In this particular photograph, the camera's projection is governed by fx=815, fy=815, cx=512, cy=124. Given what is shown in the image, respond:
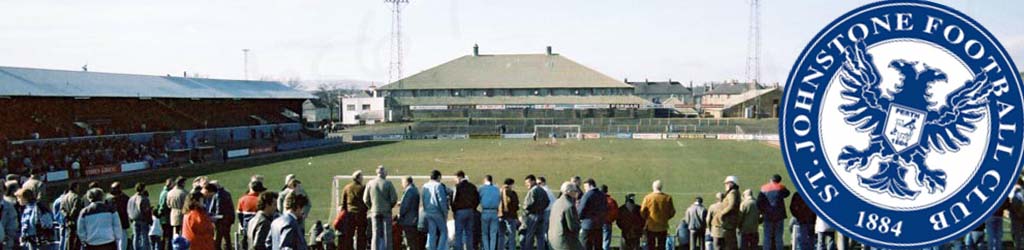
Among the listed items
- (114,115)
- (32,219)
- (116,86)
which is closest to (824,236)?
(32,219)

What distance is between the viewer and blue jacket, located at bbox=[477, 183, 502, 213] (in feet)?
39.1

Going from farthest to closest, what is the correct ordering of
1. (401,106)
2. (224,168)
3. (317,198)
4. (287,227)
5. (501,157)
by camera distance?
(401,106) < (501,157) < (224,168) < (317,198) < (287,227)

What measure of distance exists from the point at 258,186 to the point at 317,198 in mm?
14055

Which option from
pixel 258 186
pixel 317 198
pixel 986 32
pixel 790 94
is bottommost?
pixel 317 198

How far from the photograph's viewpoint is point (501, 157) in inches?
1783

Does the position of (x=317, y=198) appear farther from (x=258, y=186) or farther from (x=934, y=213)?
(x=934, y=213)

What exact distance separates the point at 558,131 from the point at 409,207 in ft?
211

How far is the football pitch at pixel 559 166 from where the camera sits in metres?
28.6

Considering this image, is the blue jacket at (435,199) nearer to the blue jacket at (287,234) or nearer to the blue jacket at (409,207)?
the blue jacket at (409,207)

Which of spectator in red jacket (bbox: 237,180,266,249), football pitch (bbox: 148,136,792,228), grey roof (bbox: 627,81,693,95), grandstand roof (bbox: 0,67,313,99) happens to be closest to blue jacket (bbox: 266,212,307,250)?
spectator in red jacket (bbox: 237,180,266,249)

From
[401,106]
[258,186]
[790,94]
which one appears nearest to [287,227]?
[258,186]

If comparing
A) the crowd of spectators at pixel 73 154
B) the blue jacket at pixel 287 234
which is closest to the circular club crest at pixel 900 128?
the blue jacket at pixel 287 234

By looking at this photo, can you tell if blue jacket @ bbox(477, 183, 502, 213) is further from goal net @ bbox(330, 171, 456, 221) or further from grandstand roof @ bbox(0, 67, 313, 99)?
grandstand roof @ bbox(0, 67, 313, 99)

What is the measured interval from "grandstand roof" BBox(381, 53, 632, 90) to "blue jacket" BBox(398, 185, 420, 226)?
271ft
